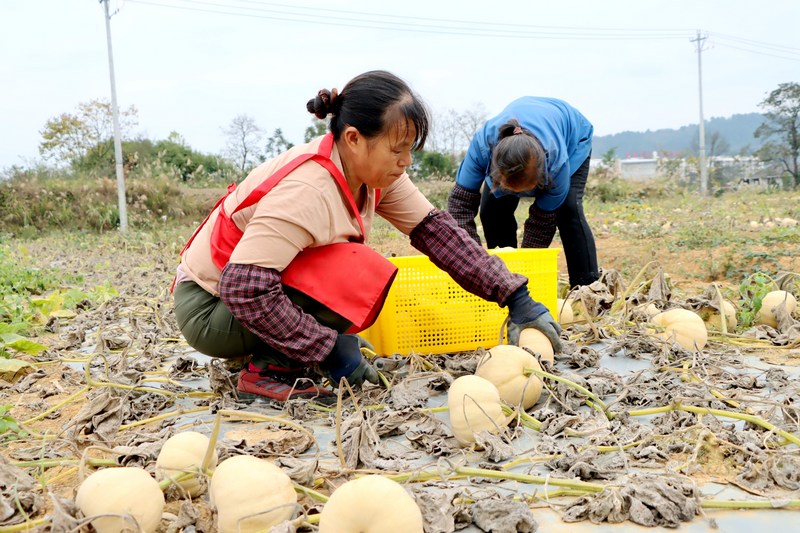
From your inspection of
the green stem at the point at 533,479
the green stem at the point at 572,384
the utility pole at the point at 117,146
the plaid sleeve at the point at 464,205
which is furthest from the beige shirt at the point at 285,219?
the utility pole at the point at 117,146

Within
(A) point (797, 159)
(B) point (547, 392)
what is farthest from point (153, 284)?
(A) point (797, 159)

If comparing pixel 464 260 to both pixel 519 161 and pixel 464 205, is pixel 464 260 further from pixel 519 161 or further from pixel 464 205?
pixel 464 205

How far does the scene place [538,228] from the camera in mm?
4066

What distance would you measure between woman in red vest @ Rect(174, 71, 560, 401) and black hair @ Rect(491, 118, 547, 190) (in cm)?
87

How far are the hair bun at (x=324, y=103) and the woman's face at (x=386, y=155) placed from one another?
19cm

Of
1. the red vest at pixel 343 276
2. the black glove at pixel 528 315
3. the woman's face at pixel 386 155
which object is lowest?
the black glove at pixel 528 315

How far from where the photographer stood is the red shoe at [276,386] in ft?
7.82

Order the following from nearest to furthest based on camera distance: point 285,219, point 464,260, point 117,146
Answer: point 285,219 → point 464,260 → point 117,146

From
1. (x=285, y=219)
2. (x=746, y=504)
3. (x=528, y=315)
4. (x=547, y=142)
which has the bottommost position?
(x=746, y=504)

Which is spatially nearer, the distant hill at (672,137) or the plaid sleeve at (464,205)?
the plaid sleeve at (464,205)

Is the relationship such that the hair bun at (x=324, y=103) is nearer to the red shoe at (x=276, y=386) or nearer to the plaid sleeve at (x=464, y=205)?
the red shoe at (x=276, y=386)

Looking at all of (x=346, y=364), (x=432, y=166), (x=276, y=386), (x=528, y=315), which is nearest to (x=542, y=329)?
(x=528, y=315)

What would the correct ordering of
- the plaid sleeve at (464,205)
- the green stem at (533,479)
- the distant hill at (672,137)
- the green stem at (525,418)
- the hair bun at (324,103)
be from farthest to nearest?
the distant hill at (672,137) < the plaid sleeve at (464,205) < the hair bun at (324,103) < the green stem at (525,418) < the green stem at (533,479)

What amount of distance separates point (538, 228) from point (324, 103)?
211 cm
